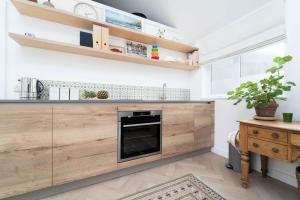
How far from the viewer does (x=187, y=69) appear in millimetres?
2768

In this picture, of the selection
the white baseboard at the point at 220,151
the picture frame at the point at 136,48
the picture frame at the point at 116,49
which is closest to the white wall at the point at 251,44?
the white baseboard at the point at 220,151

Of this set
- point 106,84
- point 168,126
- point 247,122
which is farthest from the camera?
point 106,84

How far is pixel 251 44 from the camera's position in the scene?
6.09 feet

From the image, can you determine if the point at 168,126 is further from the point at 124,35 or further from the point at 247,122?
the point at 124,35

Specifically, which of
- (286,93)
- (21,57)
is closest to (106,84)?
(21,57)

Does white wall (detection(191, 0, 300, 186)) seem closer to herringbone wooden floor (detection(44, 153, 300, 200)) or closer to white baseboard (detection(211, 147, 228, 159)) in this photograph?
white baseboard (detection(211, 147, 228, 159))

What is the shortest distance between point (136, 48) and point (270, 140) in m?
2.06

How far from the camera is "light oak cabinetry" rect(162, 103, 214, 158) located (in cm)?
190

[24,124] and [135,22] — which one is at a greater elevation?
[135,22]

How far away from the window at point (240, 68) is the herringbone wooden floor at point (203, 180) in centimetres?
127

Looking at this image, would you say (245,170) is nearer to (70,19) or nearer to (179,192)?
(179,192)

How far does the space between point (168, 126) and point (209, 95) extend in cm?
126

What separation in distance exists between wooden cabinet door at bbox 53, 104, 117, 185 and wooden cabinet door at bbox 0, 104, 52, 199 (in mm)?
67

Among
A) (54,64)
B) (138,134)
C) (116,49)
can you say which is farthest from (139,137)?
(54,64)
